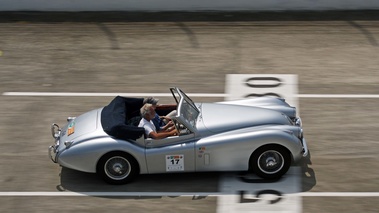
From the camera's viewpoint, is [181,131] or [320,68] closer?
[181,131]

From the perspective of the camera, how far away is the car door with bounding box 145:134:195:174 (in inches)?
420

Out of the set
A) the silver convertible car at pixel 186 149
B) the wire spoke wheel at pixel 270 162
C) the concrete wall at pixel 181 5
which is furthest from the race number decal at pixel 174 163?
the concrete wall at pixel 181 5

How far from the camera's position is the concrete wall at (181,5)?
18141 mm

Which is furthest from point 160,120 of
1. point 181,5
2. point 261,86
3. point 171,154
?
point 181,5

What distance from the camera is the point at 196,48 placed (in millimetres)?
16406

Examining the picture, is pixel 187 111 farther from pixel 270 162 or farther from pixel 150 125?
pixel 270 162

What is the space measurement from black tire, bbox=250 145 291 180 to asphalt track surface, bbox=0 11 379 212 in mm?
437

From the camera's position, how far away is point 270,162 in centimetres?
1078

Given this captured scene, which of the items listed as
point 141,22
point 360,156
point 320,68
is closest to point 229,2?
point 141,22

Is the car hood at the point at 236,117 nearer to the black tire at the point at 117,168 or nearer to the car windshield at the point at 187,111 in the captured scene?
the car windshield at the point at 187,111

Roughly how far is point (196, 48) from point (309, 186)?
20.8 feet

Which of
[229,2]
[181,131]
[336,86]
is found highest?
[229,2]

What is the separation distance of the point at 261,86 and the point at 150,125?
13.6 feet

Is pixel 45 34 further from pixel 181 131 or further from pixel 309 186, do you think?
pixel 309 186
